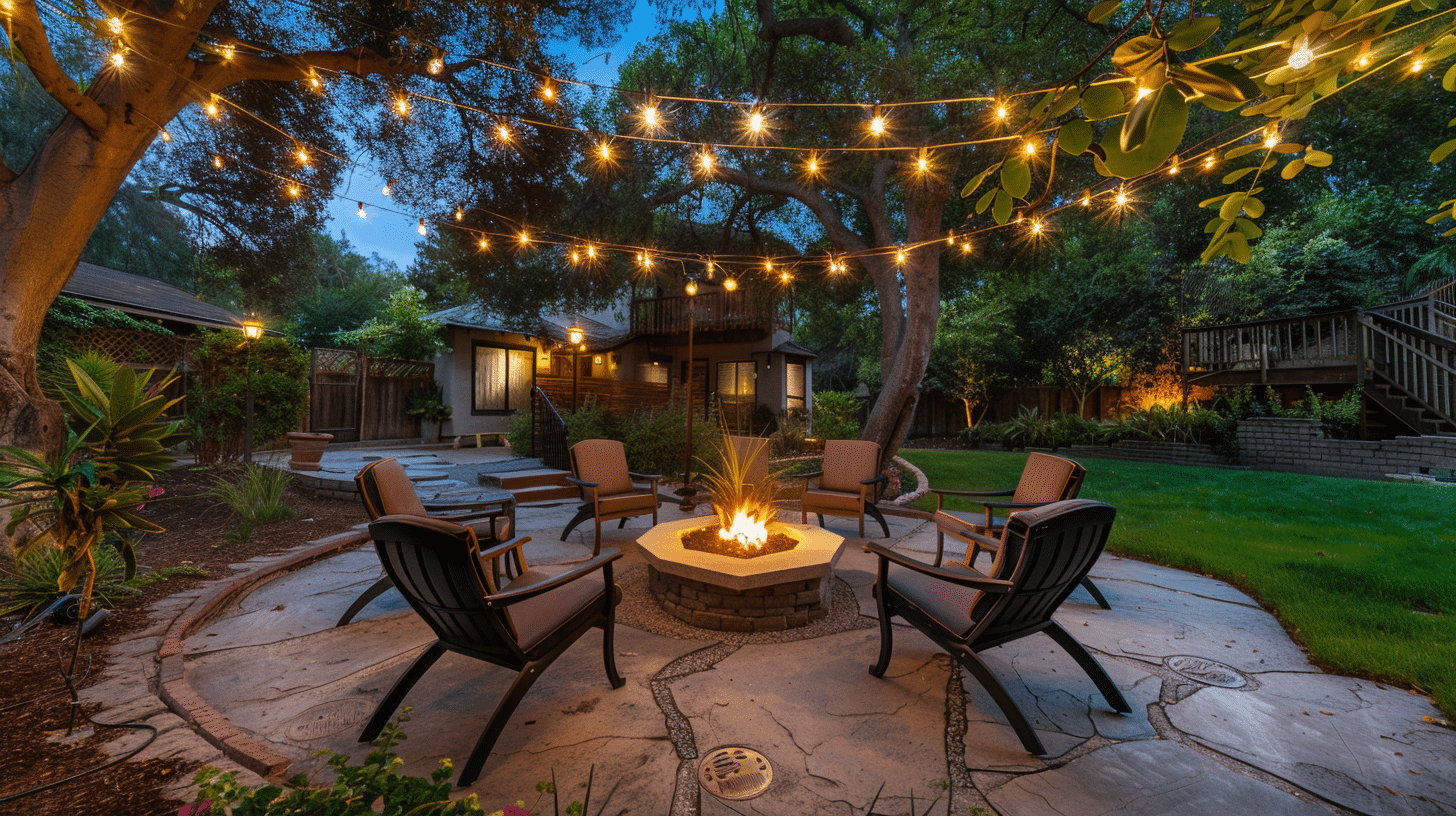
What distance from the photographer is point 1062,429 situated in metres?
11.9

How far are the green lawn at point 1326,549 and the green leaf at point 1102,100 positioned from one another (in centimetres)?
325

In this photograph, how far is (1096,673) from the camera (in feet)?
7.61

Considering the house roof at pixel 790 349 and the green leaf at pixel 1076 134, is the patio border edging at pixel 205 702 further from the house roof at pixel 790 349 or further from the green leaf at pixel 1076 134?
the house roof at pixel 790 349

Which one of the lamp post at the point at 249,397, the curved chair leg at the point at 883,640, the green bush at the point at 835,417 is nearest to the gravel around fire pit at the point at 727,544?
the curved chair leg at the point at 883,640

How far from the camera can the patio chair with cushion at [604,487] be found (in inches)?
190

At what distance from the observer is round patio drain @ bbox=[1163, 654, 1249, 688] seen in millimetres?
2547

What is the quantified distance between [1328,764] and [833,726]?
1.82 m

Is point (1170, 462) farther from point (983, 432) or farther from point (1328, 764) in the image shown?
point (1328, 764)

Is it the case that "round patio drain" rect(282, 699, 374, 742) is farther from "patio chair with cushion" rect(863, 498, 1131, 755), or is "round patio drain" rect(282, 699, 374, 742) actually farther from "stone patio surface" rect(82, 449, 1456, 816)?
"patio chair with cushion" rect(863, 498, 1131, 755)

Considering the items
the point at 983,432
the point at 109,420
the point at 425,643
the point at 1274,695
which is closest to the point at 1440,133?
the point at 983,432

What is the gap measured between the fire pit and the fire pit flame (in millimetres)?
261

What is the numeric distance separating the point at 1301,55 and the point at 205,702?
4.20 meters

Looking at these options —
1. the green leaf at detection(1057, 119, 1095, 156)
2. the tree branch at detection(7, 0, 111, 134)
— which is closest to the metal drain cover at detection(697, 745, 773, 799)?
the green leaf at detection(1057, 119, 1095, 156)

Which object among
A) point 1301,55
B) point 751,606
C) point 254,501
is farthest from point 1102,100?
point 254,501
